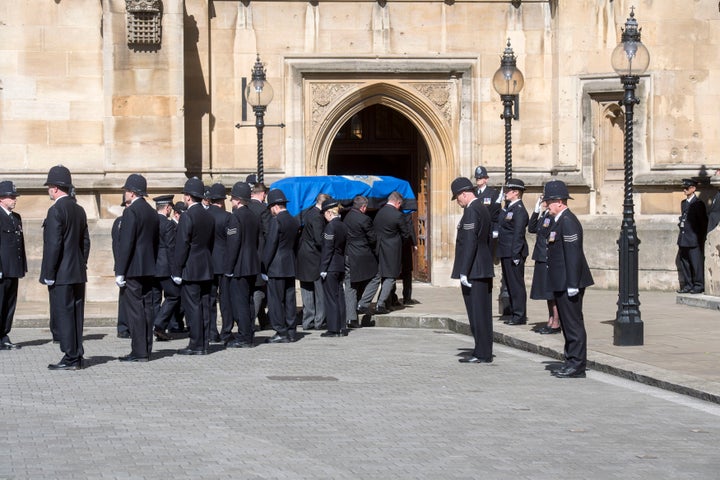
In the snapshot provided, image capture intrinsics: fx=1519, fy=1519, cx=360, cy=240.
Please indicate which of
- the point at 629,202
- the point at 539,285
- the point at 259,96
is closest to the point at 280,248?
the point at 539,285

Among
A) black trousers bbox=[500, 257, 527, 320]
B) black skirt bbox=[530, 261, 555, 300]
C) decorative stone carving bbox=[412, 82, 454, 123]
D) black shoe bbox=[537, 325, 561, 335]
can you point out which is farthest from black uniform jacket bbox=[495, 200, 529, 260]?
decorative stone carving bbox=[412, 82, 454, 123]

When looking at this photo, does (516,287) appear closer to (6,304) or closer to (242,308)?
(242,308)

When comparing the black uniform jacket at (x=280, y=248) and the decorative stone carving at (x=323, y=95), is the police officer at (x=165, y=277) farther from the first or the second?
the decorative stone carving at (x=323, y=95)

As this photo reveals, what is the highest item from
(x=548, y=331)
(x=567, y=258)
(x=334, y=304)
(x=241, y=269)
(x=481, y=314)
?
(x=567, y=258)

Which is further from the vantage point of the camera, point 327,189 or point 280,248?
point 327,189

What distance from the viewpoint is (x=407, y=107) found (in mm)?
26969

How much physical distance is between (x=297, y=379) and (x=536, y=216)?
6.39 m

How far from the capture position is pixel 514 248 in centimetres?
1944

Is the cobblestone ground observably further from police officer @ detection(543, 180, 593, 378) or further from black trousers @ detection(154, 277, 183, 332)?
black trousers @ detection(154, 277, 183, 332)

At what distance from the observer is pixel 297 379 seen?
14305 mm

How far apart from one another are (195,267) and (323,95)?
10.3 m

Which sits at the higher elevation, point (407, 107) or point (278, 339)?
point (407, 107)

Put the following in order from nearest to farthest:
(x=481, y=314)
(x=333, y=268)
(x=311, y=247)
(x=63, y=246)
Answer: (x=63, y=246), (x=481, y=314), (x=333, y=268), (x=311, y=247)

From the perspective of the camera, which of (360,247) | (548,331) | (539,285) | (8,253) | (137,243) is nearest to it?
(137,243)
